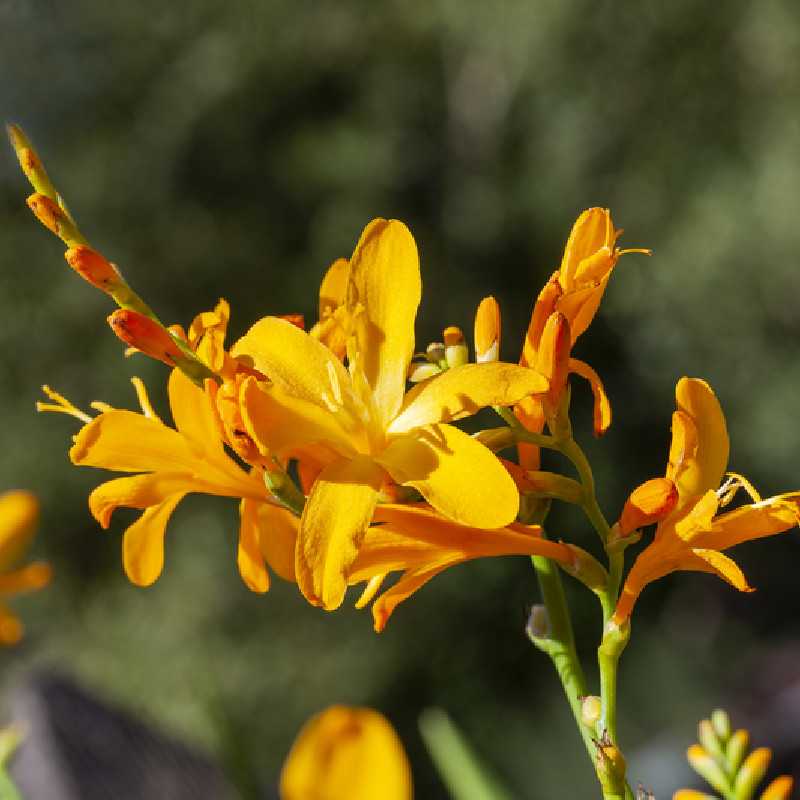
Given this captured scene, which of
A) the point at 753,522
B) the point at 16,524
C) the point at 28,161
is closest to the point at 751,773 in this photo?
the point at 753,522

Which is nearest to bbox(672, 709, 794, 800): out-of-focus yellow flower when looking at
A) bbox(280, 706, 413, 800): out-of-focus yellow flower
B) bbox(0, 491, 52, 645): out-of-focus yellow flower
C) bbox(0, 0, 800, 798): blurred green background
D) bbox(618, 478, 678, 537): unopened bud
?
bbox(618, 478, 678, 537): unopened bud

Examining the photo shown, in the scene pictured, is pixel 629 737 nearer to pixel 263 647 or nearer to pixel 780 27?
pixel 263 647

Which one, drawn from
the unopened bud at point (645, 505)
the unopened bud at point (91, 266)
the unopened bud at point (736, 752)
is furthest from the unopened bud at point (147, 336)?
the unopened bud at point (736, 752)

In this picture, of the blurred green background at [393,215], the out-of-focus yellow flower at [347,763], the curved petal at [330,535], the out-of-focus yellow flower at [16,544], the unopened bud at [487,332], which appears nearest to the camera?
the out-of-focus yellow flower at [347,763]

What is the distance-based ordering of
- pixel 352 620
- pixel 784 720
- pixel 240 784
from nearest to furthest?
1. pixel 240 784
2. pixel 784 720
3. pixel 352 620

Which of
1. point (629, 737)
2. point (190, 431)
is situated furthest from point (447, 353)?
point (629, 737)

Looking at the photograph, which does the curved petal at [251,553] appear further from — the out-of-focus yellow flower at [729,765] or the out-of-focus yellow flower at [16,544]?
the out-of-focus yellow flower at [16,544]
